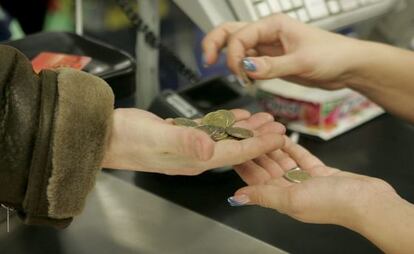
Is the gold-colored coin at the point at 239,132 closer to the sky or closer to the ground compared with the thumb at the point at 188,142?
closer to the ground

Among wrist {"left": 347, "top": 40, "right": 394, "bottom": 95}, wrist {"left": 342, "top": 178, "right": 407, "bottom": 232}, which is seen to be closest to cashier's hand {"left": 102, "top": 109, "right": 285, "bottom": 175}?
wrist {"left": 342, "top": 178, "right": 407, "bottom": 232}

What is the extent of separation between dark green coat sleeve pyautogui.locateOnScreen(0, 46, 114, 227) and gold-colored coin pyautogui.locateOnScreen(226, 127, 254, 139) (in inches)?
5.9

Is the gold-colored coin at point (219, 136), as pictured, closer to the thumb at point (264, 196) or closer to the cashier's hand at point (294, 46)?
the thumb at point (264, 196)

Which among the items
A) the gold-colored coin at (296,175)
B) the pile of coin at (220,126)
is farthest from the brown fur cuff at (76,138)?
the gold-colored coin at (296,175)

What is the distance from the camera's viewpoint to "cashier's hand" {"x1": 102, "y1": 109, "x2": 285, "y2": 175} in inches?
25.1

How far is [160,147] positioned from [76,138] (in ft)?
0.33

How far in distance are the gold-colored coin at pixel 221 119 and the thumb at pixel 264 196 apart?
0.11 metres

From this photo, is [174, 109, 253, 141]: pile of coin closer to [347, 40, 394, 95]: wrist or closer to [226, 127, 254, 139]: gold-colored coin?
[226, 127, 254, 139]: gold-colored coin

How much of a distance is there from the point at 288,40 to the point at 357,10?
222 millimetres

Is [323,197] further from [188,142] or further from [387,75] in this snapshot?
[387,75]

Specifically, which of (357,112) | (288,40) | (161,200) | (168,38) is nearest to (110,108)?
(161,200)

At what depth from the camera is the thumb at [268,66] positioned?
79 cm

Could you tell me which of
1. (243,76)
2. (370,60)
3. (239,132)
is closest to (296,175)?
Answer: (239,132)

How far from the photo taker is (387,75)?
896 mm
